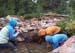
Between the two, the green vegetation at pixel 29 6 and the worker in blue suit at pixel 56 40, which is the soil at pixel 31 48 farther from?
the green vegetation at pixel 29 6

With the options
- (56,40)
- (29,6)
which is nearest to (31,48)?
(56,40)

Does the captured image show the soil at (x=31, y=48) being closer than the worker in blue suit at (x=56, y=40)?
No

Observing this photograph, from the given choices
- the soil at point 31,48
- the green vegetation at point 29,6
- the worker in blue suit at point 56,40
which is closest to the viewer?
the worker in blue suit at point 56,40

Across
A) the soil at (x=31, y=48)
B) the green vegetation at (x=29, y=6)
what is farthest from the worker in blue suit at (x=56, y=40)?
the green vegetation at (x=29, y=6)

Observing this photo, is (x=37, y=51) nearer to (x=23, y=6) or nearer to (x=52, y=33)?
(x=52, y=33)

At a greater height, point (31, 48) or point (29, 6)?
point (29, 6)

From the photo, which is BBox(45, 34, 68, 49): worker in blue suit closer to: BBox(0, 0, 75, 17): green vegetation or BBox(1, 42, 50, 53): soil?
BBox(1, 42, 50, 53): soil

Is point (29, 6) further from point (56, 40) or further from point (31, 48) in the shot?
point (56, 40)

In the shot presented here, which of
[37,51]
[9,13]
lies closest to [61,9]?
[9,13]

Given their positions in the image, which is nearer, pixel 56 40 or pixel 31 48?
pixel 56 40

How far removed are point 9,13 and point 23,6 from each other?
818mm

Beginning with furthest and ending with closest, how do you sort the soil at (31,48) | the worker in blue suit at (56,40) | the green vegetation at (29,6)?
the green vegetation at (29,6), the soil at (31,48), the worker in blue suit at (56,40)

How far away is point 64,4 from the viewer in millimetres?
12445

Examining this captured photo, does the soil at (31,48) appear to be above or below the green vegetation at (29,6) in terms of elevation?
below
